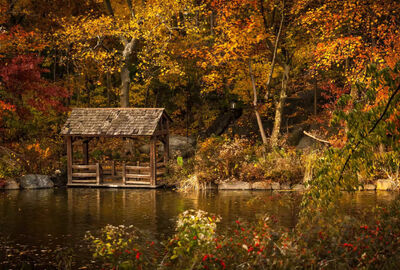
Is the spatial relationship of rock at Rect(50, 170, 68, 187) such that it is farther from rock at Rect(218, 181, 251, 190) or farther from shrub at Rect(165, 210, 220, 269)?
shrub at Rect(165, 210, 220, 269)

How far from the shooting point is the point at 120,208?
1659cm

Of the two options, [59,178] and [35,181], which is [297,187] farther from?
[35,181]

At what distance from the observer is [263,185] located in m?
20.0

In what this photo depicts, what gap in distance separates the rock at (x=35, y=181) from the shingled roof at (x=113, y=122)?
6.96 feet

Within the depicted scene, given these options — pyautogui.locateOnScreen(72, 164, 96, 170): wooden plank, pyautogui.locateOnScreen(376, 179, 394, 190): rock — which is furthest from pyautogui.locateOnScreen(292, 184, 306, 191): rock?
pyautogui.locateOnScreen(72, 164, 96, 170): wooden plank

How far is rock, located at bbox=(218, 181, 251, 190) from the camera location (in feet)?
66.1

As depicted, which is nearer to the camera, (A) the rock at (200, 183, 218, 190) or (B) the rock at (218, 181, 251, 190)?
(B) the rock at (218, 181, 251, 190)

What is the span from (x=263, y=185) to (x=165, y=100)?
49.1 ft

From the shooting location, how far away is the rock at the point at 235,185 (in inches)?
794

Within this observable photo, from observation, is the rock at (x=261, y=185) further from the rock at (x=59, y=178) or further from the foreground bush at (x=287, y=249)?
the foreground bush at (x=287, y=249)

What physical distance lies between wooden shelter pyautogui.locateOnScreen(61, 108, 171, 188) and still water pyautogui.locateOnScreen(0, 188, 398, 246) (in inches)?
32.3

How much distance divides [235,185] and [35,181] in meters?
8.37

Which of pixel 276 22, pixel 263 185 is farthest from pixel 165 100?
pixel 263 185

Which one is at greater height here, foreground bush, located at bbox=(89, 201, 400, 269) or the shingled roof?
the shingled roof
